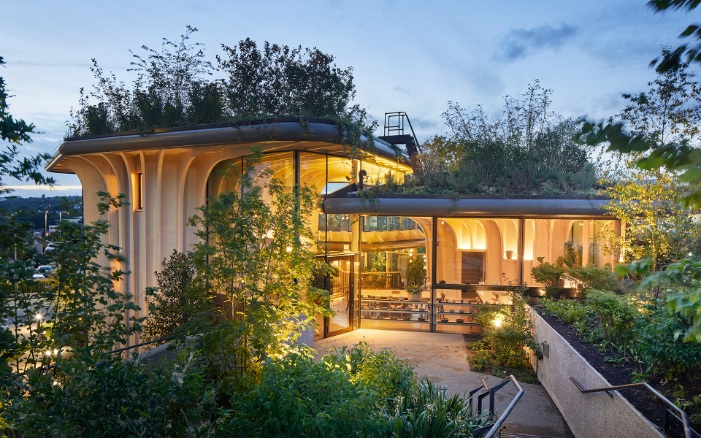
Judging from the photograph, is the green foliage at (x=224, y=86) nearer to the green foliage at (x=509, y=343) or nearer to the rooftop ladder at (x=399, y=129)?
the rooftop ladder at (x=399, y=129)

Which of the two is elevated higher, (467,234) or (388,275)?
(467,234)

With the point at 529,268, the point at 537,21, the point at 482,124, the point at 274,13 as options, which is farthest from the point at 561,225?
the point at 274,13

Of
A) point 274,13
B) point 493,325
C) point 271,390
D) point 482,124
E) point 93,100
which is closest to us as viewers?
point 271,390

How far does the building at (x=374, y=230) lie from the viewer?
12.8 metres

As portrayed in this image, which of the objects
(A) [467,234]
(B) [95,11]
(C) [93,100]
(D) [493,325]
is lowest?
(D) [493,325]

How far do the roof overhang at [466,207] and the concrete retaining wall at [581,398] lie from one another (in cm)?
322

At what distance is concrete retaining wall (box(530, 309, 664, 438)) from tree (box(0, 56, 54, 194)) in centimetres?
612

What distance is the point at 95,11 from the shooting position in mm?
10586

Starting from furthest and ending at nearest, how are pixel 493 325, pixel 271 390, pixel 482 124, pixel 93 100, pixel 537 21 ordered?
1. pixel 482 124
2. pixel 93 100
3. pixel 493 325
4. pixel 537 21
5. pixel 271 390

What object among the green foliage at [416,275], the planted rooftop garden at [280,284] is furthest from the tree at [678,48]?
the green foliage at [416,275]

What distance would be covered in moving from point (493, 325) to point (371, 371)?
20.0 feet

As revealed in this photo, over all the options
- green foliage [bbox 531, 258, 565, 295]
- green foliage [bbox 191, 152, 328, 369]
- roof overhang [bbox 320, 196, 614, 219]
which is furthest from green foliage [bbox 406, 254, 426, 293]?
green foliage [bbox 191, 152, 328, 369]

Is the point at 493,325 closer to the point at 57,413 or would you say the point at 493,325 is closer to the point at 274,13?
the point at 274,13

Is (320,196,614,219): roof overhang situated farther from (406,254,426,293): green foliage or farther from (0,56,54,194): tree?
(0,56,54,194): tree
